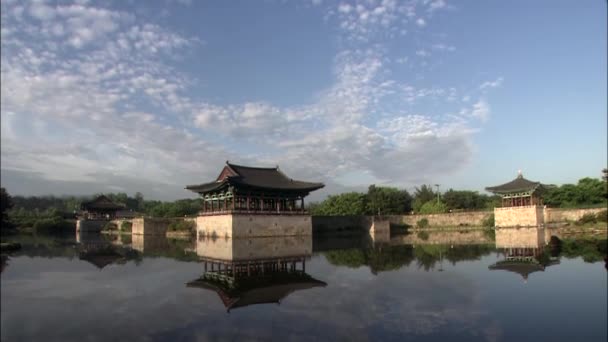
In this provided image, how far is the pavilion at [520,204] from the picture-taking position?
142ft

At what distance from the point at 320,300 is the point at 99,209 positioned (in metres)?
63.6

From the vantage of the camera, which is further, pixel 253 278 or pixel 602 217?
pixel 602 217

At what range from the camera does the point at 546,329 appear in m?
7.62

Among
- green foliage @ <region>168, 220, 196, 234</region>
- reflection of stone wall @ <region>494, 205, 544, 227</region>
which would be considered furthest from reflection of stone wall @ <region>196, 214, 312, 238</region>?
reflection of stone wall @ <region>494, 205, 544, 227</region>

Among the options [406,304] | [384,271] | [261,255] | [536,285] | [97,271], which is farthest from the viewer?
[261,255]

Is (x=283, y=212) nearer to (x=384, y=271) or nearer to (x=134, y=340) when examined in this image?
(x=384, y=271)

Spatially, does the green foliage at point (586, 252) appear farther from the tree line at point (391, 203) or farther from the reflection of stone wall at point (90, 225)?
the reflection of stone wall at point (90, 225)

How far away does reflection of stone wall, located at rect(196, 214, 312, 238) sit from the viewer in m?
34.9

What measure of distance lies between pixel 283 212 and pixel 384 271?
2367 cm

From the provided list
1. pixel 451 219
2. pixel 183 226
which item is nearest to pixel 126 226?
pixel 183 226

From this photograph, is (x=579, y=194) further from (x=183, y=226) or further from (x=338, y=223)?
(x=183, y=226)

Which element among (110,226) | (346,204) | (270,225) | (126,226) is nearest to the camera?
(270,225)

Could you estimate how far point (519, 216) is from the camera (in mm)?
44062

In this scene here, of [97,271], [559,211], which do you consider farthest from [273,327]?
[559,211]
